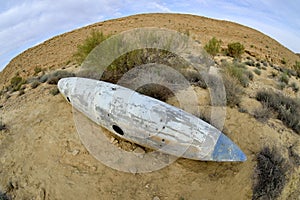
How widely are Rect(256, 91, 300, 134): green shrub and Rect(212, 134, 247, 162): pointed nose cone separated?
270cm

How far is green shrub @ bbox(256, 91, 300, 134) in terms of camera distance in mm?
7355

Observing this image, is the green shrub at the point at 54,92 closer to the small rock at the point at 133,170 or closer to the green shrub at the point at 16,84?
the green shrub at the point at 16,84

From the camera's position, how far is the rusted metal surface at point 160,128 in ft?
17.1

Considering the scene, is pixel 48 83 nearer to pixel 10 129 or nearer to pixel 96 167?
pixel 10 129

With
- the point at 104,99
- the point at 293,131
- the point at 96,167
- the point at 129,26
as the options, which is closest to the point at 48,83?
the point at 104,99

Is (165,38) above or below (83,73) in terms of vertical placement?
above

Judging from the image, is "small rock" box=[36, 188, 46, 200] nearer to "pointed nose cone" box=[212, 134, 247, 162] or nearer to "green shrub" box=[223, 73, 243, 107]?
"pointed nose cone" box=[212, 134, 247, 162]

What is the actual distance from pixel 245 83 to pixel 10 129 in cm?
735

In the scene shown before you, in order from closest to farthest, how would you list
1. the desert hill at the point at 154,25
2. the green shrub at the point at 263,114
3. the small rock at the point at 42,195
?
the small rock at the point at 42,195, the green shrub at the point at 263,114, the desert hill at the point at 154,25

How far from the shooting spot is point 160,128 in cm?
525

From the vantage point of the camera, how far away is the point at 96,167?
5598mm

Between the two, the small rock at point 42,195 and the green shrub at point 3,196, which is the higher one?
the small rock at point 42,195

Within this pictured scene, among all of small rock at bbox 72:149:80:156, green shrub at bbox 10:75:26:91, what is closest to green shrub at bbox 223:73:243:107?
small rock at bbox 72:149:80:156

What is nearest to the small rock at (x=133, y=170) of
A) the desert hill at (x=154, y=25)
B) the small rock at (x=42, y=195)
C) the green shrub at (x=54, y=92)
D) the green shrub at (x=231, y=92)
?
the small rock at (x=42, y=195)
